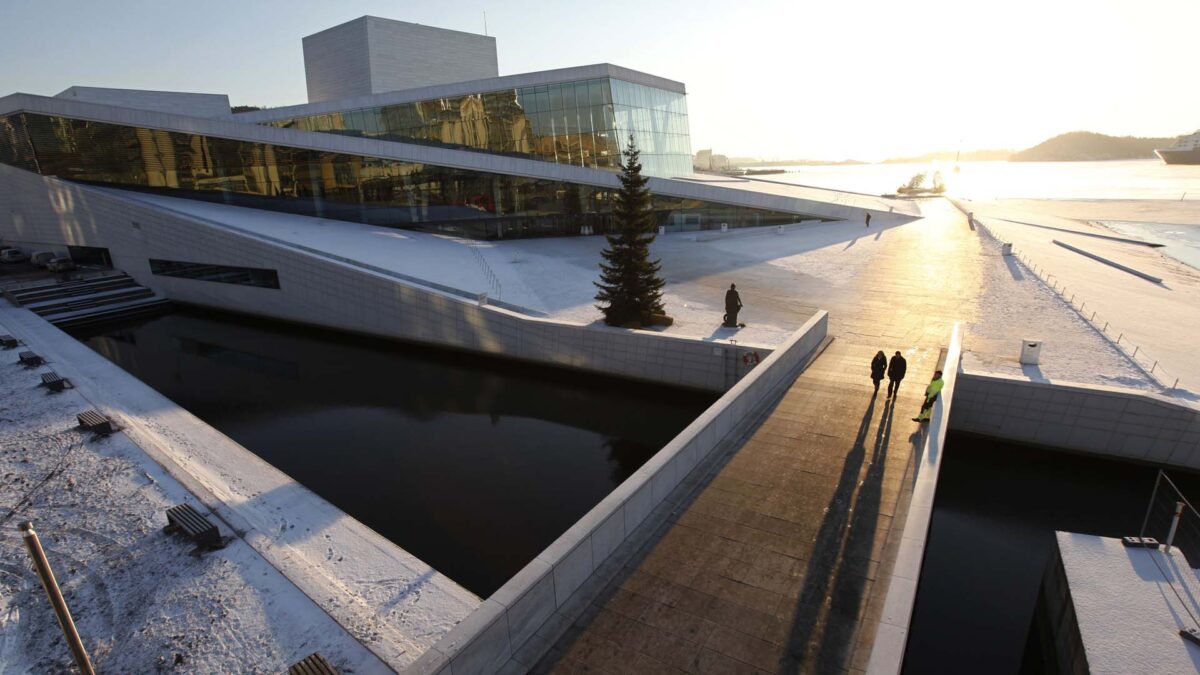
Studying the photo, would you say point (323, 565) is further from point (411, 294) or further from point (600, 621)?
point (411, 294)

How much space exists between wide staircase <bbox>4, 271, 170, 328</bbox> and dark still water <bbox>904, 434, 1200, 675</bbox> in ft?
105

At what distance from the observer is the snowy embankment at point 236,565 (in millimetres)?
7094

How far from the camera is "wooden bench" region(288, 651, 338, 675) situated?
6.39 meters

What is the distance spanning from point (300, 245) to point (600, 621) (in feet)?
74.1

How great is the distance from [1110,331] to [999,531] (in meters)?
9.45

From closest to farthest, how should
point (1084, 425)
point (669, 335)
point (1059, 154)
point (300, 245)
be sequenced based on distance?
point (1084, 425), point (669, 335), point (300, 245), point (1059, 154)

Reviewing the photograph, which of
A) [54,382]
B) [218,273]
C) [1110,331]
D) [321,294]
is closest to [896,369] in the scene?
[1110,331]

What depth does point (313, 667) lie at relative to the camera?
646 centimetres

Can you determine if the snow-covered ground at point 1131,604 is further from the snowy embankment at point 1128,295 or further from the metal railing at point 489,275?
the metal railing at point 489,275

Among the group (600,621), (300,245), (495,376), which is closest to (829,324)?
(495,376)

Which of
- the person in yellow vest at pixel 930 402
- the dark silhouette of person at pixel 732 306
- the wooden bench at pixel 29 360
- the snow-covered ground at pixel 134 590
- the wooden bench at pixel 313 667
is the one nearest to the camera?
the wooden bench at pixel 313 667

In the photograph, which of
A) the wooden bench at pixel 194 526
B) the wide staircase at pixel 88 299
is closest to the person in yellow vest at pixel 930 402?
the wooden bench at pixel 194 526

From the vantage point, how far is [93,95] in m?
44.3

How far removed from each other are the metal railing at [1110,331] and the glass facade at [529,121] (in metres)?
20.7
